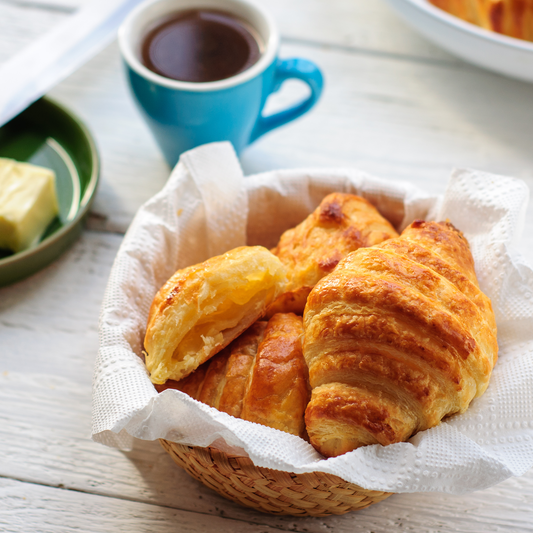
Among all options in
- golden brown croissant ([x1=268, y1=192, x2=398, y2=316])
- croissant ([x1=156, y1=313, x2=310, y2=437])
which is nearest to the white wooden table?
croissant ([x1=156, y1=313, x2=310, y2=437])

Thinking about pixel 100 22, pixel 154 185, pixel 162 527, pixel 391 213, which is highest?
pixel 100 22

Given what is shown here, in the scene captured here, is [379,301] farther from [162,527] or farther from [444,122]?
[444,122]

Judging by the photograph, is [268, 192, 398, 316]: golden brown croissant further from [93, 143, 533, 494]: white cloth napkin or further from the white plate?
the white plate

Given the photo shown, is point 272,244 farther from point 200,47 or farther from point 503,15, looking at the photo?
point 503,15

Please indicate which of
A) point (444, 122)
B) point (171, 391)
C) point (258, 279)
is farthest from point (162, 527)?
point (444, 122)

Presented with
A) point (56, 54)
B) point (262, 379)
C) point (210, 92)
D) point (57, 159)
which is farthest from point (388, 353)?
point (56, 54)

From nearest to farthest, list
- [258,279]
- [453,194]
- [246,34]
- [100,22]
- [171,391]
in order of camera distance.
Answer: [171,391]
[258,279]
[453,194]
[246,34]
[100,22]

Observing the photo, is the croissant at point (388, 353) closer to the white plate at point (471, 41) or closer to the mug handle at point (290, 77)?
the mug handle at point (290, 77)
